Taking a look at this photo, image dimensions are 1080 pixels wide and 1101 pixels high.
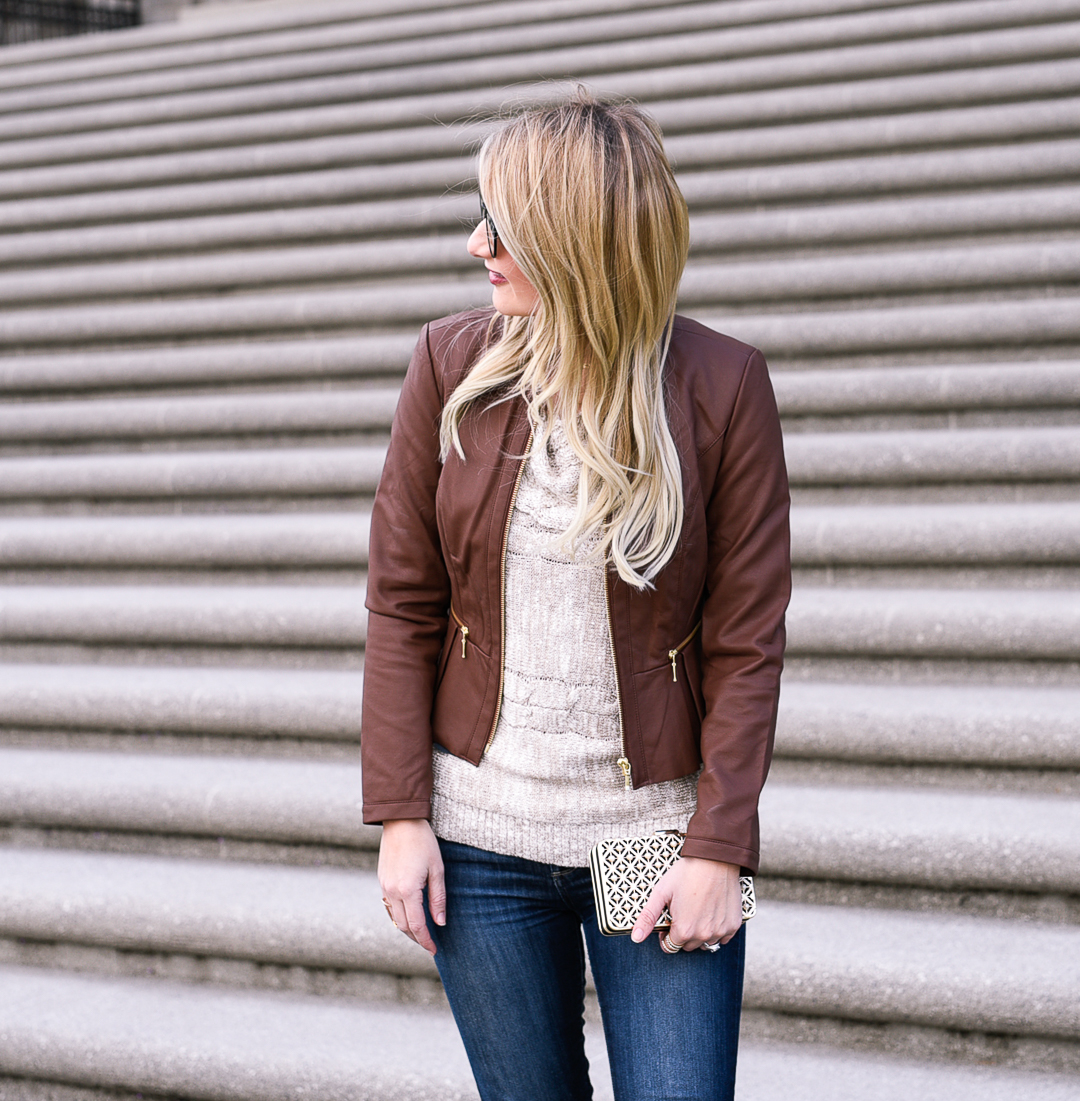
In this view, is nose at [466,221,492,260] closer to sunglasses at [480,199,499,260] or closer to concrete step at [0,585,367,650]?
sunglasses at [480,199,499,260]

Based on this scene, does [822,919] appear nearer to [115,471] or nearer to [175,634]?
[175,634]

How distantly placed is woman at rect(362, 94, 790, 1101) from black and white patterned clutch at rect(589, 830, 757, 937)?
0.06 feet

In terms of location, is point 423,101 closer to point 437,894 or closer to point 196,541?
point 196,541

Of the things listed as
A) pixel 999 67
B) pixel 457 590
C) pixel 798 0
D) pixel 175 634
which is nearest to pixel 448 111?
pixel 798 0

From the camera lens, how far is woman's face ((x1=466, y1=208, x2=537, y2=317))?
131 centimetres

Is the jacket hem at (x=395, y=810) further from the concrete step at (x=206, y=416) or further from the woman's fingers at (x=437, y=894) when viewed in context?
the concrete step at (x=206, y=416)

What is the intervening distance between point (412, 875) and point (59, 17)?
13028 mm

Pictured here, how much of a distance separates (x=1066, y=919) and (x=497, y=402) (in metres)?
1.86

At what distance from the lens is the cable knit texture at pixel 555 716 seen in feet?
4.35

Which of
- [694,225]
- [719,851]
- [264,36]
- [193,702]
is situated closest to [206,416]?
[193,702]

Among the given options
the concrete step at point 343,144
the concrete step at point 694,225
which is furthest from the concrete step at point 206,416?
the concrete step at point 343,144

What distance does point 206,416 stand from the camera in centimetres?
428

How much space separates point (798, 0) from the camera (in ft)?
19.2

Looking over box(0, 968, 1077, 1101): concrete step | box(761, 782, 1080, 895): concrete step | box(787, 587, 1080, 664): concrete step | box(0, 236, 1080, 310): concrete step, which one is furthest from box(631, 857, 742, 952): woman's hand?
box(0, 236, 1080, 310): concrete step
